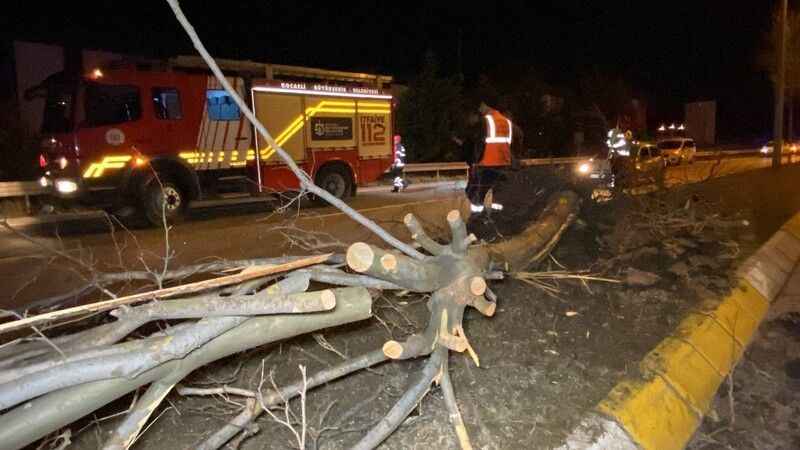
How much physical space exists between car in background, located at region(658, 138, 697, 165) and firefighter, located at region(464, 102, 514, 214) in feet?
62.6

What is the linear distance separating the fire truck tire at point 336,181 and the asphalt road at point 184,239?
63 cm

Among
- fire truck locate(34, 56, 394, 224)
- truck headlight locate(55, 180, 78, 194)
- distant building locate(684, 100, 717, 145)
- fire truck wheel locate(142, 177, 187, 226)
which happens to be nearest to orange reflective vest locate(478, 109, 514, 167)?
fire truck locate(34, 56, 394, 224)

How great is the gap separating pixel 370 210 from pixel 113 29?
14556 mm

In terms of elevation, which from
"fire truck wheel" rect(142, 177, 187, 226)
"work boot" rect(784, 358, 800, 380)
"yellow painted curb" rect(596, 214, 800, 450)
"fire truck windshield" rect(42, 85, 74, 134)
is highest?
"fire truck windshield" rect(42, 85, 74, 134)

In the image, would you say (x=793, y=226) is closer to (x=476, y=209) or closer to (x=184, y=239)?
(x=476, y=209)

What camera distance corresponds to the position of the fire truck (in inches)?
368

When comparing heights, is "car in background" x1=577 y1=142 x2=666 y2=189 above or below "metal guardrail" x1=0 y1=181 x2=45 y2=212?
above

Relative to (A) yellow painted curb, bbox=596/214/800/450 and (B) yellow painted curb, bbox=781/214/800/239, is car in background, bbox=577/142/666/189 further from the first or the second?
(A) yellow painted curb, bbox=596/214/800/450

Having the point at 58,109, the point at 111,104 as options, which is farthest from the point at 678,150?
the point at 58,109

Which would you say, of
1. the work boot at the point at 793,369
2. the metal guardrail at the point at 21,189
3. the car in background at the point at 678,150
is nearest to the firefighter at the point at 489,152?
the work boot at the point at 793,369

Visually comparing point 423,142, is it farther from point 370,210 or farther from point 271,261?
point 271,261

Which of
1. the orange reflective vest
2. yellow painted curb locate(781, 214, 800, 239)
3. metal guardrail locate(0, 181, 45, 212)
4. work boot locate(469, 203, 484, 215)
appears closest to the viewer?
work boot locate(469, 203, 484, 215)

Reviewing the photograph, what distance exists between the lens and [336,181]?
12.8m

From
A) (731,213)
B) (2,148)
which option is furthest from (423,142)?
(731,213)
